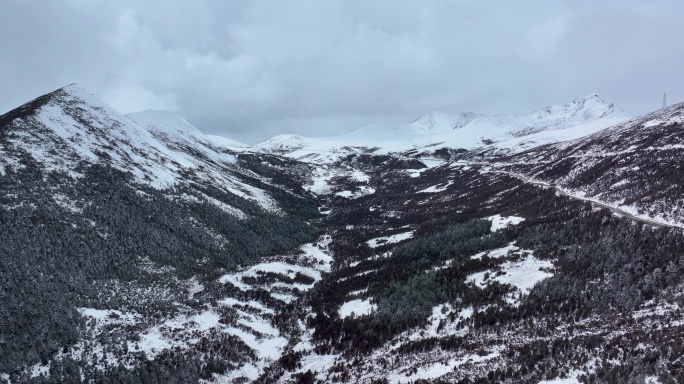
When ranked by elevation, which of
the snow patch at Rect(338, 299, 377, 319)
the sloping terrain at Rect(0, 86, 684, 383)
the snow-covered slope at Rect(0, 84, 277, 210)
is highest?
the snow-covered slope at Rect(0, 84, 277, 210)

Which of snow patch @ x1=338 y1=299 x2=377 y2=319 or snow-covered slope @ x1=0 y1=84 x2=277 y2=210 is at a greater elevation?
snow-covered slope @ x1=0 y1=84 x2=277 y2=210

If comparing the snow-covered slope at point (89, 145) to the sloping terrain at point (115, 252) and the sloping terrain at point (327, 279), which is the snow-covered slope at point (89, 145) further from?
the sloping terrain at point (327, 279)

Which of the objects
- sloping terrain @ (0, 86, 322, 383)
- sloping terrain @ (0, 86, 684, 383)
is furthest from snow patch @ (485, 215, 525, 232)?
sloping terrain @ (0, 86, 322, 383)

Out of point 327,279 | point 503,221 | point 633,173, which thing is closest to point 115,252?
point 327,279

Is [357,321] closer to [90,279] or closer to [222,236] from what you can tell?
[90,279]

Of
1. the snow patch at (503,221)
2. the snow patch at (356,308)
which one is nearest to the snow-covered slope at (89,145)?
the snow patch at (356,308)

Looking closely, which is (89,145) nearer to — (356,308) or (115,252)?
(115,252)

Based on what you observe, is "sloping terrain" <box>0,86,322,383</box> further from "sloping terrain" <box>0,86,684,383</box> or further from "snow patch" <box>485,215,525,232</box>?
"snow patch" <box>485,215,525,232</box>
